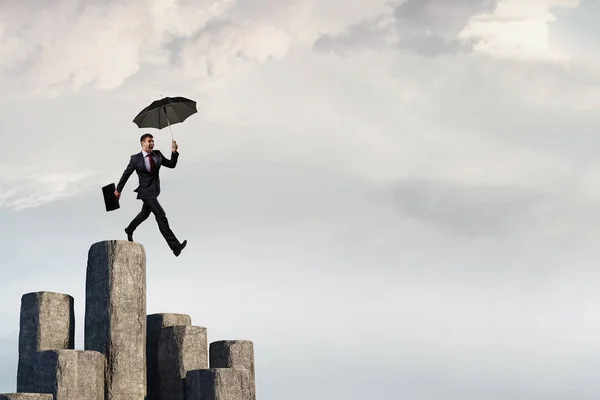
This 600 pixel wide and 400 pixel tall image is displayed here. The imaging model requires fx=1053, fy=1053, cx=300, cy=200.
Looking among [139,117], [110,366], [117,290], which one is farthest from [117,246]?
[139,117]

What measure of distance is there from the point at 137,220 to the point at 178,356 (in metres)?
2.23

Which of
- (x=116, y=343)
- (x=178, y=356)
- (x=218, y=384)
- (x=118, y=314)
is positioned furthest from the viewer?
(x=178, y=356)

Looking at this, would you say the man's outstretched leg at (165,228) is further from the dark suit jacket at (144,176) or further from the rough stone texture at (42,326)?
the rough stone texture at (42,326)

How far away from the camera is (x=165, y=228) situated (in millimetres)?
16625

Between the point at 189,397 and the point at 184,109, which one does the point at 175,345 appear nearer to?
the point at 189,397

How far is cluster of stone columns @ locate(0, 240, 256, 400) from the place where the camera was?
581 inches

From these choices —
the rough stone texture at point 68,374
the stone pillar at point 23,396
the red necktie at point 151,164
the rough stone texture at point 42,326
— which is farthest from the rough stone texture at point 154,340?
the stone pillar at point 23,396

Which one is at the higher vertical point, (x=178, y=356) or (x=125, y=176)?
(x=125, y=176)

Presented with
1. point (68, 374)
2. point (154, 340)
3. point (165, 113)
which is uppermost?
point (165, 113)

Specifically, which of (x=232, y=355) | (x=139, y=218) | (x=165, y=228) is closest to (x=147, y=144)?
(x=139, y=218)

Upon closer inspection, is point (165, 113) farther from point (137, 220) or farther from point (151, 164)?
point (137, 220)

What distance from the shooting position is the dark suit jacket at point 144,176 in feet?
53.8

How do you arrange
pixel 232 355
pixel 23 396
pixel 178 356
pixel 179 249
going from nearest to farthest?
pixel 23 396
pixel 178 356
pixel 179 249
pixel 232 355

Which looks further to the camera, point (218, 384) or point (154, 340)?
point (154, 340)
